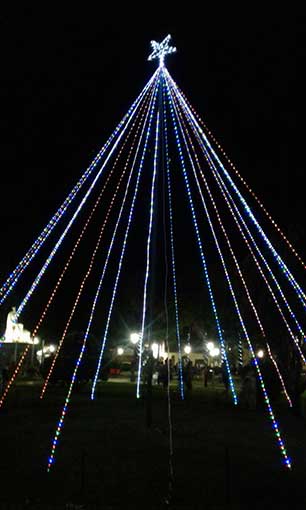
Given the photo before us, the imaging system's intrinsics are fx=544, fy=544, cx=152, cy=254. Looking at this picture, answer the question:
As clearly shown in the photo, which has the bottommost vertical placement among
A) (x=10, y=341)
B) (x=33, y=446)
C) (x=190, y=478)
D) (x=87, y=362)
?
(x=190, y=478)

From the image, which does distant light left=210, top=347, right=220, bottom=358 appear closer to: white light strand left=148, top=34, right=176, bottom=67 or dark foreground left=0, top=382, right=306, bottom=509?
dark foreground left=0, top=382, right=306, bottom=509

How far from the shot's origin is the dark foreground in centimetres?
801

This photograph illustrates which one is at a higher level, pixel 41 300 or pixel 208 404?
pixel 41 300

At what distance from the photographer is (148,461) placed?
1052cm

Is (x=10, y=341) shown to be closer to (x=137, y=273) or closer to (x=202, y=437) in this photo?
(x=137, y=273)

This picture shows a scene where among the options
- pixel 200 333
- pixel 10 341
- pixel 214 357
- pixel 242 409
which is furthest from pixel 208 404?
pixel 214 357

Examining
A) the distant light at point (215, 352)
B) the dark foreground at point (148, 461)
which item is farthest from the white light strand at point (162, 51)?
the distant light at point (215, 352)

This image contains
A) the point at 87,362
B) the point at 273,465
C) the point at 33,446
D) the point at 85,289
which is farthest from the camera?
the point at 85,289

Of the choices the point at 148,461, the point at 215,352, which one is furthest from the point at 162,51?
the point at 215,352

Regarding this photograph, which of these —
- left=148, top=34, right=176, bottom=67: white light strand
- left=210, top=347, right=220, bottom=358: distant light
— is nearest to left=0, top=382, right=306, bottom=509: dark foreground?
left=148, top=34, right=176, bottom=67: white light strand

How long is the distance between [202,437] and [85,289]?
110ft

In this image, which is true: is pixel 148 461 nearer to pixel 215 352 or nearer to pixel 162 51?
pixel 162 51

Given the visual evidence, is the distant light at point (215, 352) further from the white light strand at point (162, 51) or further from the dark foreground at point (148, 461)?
the white light strand at point (162, 51)

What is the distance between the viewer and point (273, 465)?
1030 cm
